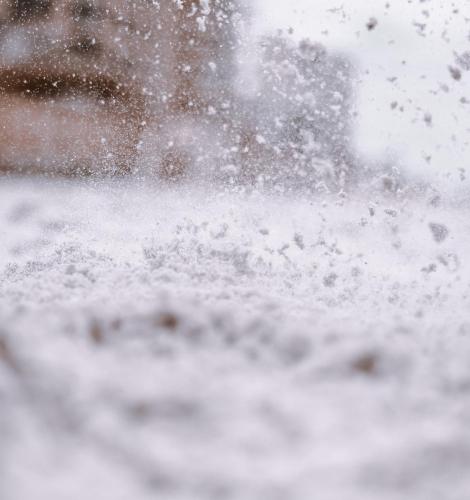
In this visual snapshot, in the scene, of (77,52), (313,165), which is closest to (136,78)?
(77,52)

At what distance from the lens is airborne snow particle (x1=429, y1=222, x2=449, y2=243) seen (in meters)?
0.71

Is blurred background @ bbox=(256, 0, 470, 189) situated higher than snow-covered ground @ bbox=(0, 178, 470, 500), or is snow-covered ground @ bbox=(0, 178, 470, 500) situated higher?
blurred background @ bbox=(256, 0, 470, 189)

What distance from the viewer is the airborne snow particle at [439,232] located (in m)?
0.71

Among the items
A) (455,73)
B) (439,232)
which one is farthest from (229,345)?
(455,73)

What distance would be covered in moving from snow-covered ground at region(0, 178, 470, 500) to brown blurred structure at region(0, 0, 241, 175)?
0.05 m

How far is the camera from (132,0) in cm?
76

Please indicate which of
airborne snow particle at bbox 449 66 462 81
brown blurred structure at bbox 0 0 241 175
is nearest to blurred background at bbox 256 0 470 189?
airborne snow particle at bbox 449 66 462 81

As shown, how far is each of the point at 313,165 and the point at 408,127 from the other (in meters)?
0.11

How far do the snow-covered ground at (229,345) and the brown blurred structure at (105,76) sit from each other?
0.16 ft

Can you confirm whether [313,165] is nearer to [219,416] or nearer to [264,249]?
[264,249]

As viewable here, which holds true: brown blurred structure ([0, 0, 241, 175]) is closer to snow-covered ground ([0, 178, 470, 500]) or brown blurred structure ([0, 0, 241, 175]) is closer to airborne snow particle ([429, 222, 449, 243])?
snow-covered ground ([0, 178, 470, 500])

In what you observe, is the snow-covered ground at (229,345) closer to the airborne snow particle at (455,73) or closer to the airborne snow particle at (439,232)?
the airborne snow particle at (439,232)

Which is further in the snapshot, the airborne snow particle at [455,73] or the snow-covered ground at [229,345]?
the airborne snow particle at [455,73]

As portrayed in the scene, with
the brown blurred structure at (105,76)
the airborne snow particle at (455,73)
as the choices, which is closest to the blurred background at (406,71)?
the airborne snow particle at (455,73)
